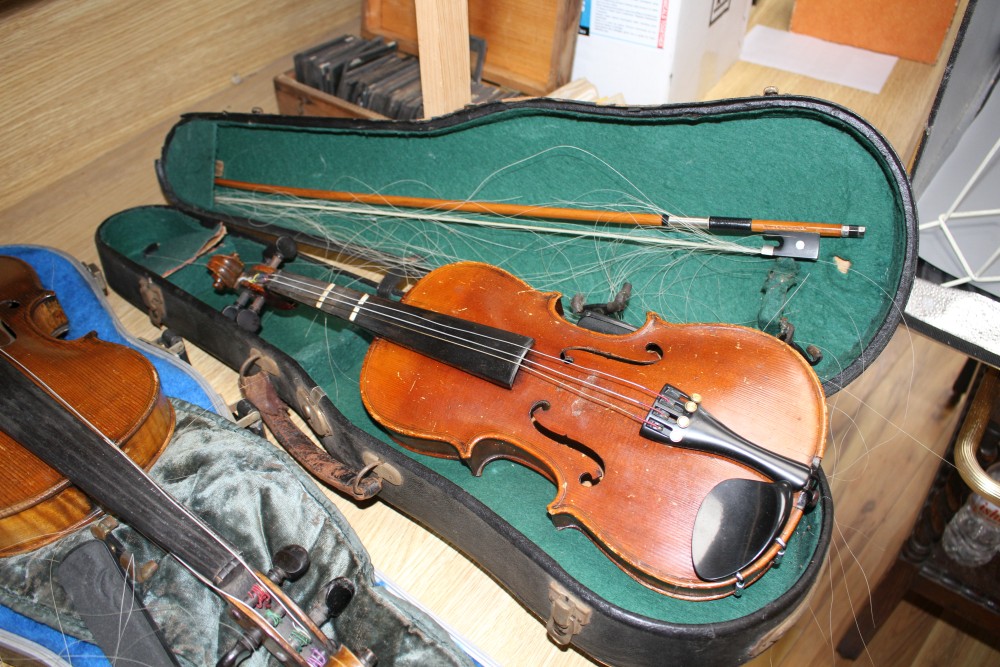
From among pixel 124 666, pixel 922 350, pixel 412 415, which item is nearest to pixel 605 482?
pixel 412 415

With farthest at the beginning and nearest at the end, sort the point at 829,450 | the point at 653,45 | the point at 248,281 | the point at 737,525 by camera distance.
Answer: the point at 653,45
the point at 829,450
the point at 248,281
the point at 737,525

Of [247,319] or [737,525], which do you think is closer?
[737,525]

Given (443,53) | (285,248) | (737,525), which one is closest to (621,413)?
(737,525)

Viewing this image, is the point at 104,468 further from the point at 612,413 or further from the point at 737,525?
the point at 737,525

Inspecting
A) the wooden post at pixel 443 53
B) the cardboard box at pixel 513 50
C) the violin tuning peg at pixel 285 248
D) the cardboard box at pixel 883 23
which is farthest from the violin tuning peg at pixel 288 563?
the cardboard box at pixel 883 23

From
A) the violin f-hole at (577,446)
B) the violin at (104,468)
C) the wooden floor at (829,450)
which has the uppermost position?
the violin f-hole at (577,446)

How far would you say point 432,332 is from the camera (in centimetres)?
144

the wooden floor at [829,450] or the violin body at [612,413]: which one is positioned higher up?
the violin body at [612,413]

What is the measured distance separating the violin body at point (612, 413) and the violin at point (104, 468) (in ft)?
1.29

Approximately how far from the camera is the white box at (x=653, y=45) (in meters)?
2.29

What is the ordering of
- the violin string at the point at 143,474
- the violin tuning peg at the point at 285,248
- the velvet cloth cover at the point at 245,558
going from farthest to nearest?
the violin tuning peg at the point at 285,248 → the velvet cloth cover at the point at 245,558 → the violin string at the point at 143,474

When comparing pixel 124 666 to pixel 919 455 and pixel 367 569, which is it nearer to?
pixel 367 569

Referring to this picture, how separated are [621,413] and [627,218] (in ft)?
1.65

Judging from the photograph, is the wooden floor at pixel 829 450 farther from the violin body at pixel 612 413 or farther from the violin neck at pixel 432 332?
the violin neck at pixel 432 332
